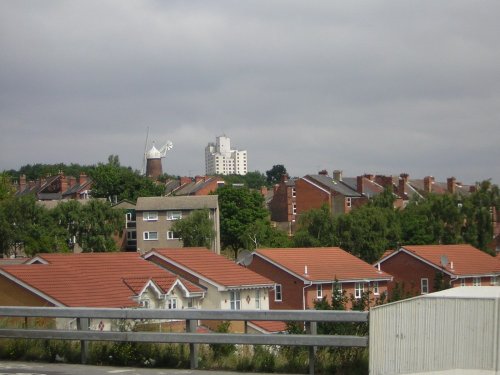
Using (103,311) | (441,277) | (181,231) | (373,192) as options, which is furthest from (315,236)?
(103,311)

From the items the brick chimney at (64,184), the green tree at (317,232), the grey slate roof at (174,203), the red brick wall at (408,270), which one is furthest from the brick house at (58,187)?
the red brick wall at (408,270)

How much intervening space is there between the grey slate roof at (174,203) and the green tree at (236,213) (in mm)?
3424

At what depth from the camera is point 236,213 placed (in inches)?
4400

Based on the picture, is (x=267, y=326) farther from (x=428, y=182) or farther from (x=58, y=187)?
(x=58, y=187)

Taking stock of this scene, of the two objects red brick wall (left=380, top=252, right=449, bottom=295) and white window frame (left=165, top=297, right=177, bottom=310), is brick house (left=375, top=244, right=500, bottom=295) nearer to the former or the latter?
red brick wall (left=380, top=252, right=449, bottom=295)

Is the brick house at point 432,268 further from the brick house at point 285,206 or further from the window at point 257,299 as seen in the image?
the brick house at point 285,206

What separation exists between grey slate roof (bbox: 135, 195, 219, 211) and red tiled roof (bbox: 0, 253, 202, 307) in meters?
56.4

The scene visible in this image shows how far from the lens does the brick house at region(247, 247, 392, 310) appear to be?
223 feet

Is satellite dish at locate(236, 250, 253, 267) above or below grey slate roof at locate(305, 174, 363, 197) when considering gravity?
below

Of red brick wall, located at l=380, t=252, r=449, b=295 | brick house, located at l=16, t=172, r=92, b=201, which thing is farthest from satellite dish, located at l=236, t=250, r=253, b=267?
brick house, located at l=16, t=172, r=92, b=201

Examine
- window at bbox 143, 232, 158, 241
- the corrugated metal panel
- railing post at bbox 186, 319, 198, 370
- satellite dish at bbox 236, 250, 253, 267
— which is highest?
the corrugated metal panel

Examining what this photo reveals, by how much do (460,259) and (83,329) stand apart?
70725 mm

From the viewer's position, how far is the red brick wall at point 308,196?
130875mm

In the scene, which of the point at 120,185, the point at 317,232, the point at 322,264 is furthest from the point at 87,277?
the point at 120,185
